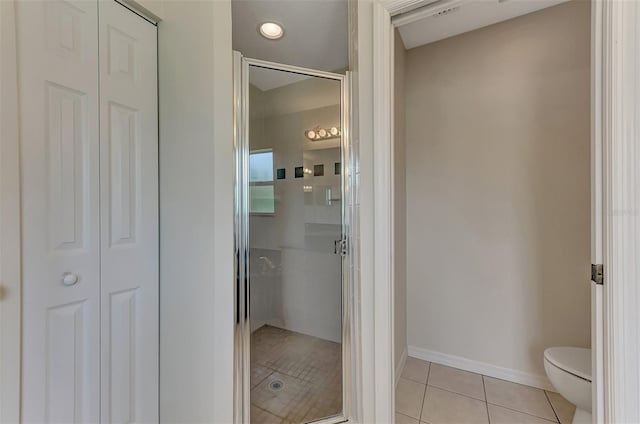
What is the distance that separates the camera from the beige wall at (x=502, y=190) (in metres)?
1.66

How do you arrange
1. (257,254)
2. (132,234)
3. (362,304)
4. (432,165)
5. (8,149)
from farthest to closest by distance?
1. (432,165)
2. (257,254)
3. (362,304)
4. (132,234)
5. (8,149)

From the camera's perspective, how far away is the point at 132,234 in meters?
1.16

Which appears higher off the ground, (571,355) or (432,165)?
(432,165)

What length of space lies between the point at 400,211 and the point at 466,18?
4.50ft

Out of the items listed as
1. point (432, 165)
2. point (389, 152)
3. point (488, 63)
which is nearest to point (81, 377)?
point (389, 152)

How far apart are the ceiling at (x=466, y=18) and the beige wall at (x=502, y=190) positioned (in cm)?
6

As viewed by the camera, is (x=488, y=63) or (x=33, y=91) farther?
(x=488, y=63)

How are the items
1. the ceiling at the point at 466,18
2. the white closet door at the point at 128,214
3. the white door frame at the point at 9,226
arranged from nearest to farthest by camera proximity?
the white door frame at the point at 9,226 → the white closet door at the point at 128,214 → the ceiling at the point at 466,18

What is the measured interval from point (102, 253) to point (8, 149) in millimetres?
Result: 453

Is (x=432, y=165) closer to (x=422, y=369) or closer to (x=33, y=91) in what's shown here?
(x=422, y=369)

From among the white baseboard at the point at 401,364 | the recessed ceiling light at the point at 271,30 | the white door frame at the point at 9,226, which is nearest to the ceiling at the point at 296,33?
the recessed ceiling light at the point at 271,30

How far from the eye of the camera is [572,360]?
1.36 m
